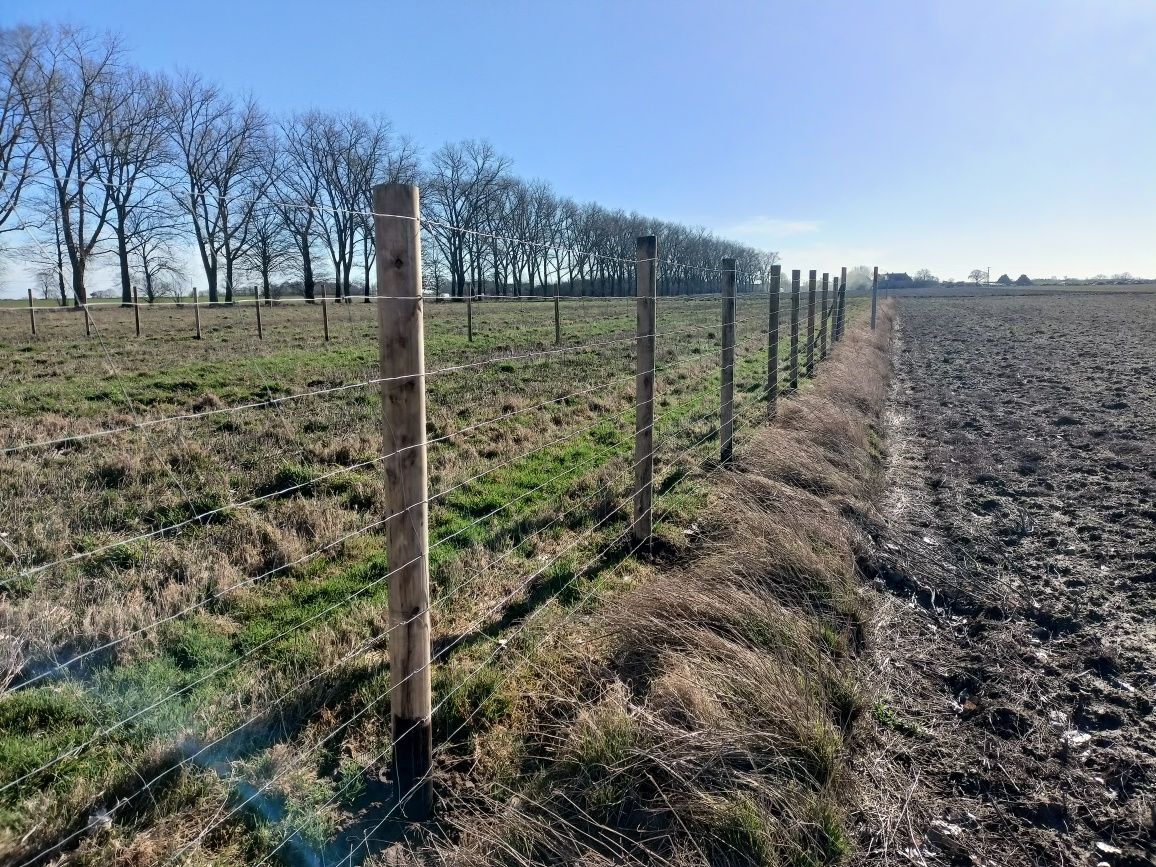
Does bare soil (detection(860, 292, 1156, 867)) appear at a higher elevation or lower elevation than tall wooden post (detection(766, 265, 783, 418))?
lower

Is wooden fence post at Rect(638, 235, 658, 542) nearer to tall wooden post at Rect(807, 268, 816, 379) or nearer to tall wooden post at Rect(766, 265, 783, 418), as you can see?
tall wooden post at Rect(766, 265, 783, 418)

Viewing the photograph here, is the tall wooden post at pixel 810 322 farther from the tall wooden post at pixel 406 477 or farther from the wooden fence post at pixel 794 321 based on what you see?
the tall wooden post at pixel 406 477

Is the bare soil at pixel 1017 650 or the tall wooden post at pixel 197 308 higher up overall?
the tall wooden post at pixel 197 308

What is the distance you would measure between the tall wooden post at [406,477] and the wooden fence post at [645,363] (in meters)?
2.24

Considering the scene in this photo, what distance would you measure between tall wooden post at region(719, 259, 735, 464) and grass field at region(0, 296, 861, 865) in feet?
1.23

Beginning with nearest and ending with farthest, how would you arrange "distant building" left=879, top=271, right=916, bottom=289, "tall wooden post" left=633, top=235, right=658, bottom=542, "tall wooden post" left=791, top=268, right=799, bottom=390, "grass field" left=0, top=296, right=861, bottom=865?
"grass field" left=0, top=296, right=861, bottom=865 → "tall wooden post" left=633, top=235, right=658, bottom=542 → "tall wooden post" left=791, top=268, right=799, bottom=390 → "distant building" left=879, top=271, right=916, bottom=289

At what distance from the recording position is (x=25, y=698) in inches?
116

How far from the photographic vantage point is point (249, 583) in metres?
3.82

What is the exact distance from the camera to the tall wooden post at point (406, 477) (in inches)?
88.4

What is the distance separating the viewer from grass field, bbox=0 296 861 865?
2506mm

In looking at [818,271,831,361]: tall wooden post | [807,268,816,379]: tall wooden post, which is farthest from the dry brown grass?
[818,271,831,361]: tall wooden post

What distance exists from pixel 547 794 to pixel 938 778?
1616 millimetres

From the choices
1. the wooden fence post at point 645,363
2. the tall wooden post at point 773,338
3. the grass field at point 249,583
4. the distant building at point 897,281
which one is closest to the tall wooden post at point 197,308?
the grass field at point 249,583

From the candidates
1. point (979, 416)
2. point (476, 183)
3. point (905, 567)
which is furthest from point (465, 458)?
point (476, 183)
